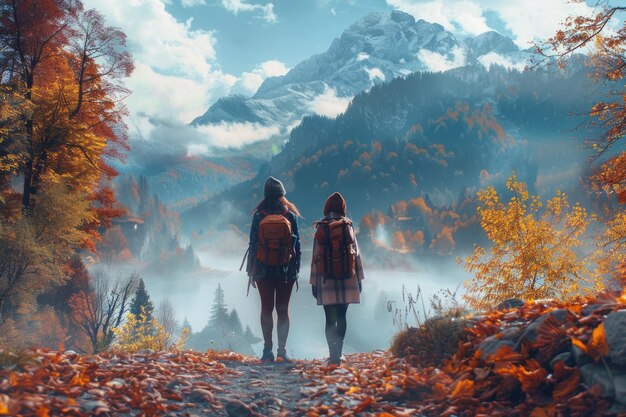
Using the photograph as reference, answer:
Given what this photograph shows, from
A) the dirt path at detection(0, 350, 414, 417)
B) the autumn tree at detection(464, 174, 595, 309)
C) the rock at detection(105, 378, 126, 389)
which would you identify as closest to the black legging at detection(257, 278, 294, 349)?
the dirt path at detection(0, 350, 414, 417)

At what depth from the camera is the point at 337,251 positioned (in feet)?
24.6

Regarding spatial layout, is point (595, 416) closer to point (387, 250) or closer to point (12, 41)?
point (12, 41)

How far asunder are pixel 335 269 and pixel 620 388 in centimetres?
427

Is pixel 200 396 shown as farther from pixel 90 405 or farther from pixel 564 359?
pixel 564 359

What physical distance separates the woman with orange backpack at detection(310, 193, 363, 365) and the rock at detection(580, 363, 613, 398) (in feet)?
12.3

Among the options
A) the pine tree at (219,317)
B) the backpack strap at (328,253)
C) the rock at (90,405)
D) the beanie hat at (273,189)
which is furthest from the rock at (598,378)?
the pine tree at (219,317)

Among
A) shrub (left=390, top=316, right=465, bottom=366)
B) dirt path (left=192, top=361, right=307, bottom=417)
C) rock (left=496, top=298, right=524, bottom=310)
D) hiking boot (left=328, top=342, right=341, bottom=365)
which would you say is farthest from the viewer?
hiking boot (left=328, top=342, right=341, bottom=365)

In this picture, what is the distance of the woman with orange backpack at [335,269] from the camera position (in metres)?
7.50

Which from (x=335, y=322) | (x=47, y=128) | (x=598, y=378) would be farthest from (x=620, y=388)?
(x=47, y=128)

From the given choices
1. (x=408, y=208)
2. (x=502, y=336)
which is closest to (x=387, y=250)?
(x=408, y=208)

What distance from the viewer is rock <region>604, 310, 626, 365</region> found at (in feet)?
13.3

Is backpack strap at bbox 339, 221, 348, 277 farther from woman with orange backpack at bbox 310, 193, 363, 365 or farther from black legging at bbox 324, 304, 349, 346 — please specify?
black legging at bbox 324, 304, 349, 346

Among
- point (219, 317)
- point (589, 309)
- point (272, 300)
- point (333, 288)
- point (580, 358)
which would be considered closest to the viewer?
point (580, 358)

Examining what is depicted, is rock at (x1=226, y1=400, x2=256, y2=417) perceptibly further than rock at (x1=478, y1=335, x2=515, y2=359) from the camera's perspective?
No
